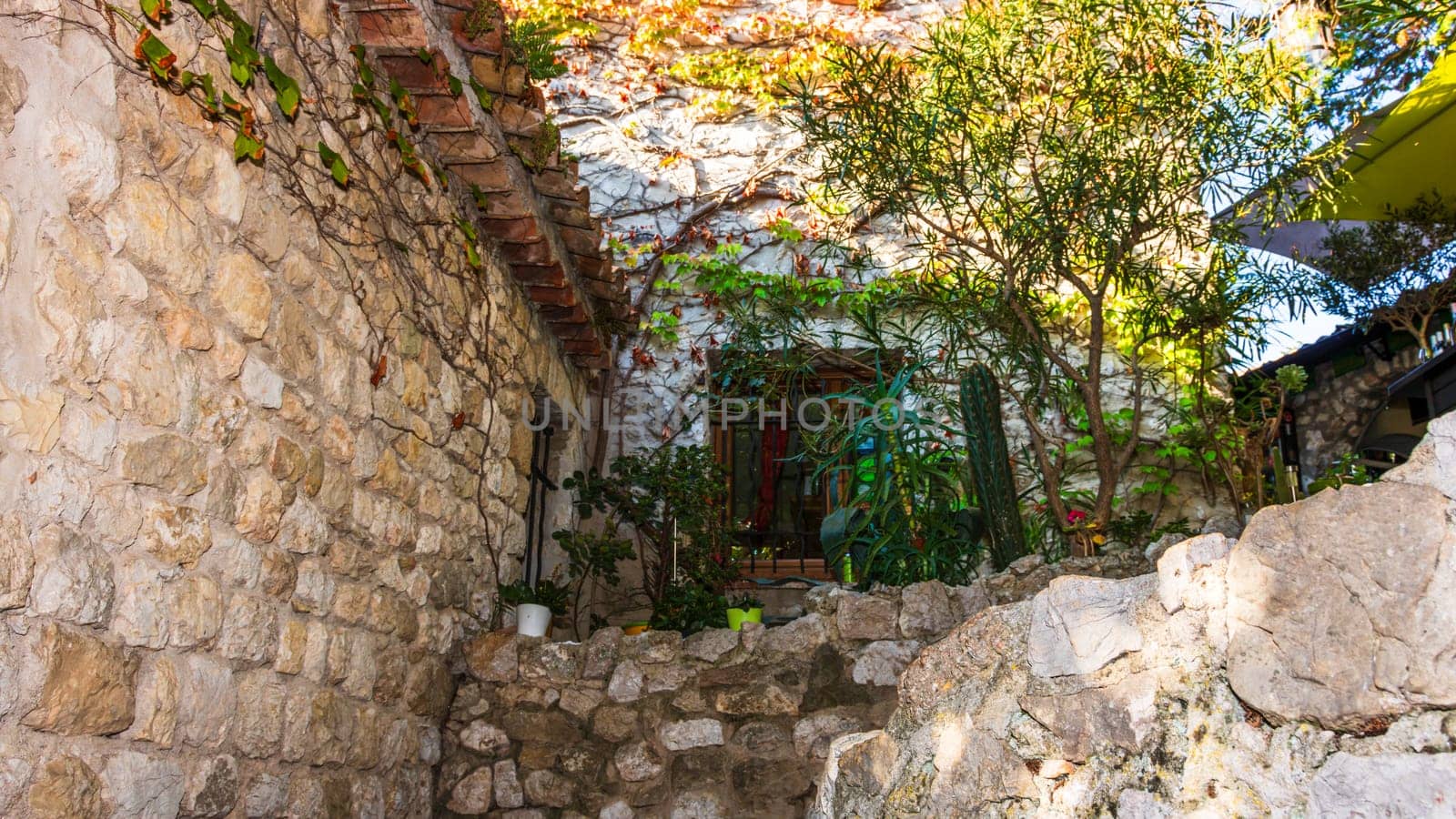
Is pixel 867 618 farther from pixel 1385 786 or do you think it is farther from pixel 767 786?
pixel 1385 786

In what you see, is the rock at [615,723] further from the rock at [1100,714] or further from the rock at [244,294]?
the rock at [1100,714]

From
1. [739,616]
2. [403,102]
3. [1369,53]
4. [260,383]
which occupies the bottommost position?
[739,616]

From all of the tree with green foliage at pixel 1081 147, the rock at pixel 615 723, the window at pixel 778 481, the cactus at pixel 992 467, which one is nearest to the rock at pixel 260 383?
the rock at pixel 615 723

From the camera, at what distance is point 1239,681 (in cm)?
130

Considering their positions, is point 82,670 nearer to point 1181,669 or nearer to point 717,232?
point 1181,669

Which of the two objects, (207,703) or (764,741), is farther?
(764,741)

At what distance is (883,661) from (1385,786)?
8.40 feet

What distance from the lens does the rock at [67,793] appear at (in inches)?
73.0

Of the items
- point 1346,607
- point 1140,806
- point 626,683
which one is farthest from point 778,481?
point 1346,607

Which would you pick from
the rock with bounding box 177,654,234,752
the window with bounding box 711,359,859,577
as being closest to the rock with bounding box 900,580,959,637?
the window with bounding box 711,359,859,577

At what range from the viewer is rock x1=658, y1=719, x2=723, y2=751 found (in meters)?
3.66

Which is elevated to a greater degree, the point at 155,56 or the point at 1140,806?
the point at 155,56

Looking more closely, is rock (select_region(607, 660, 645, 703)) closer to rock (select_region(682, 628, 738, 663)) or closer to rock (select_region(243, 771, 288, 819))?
rock (select_region(682, 628, 738, 663))

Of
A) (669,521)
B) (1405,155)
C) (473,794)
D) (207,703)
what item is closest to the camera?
(207,703)
